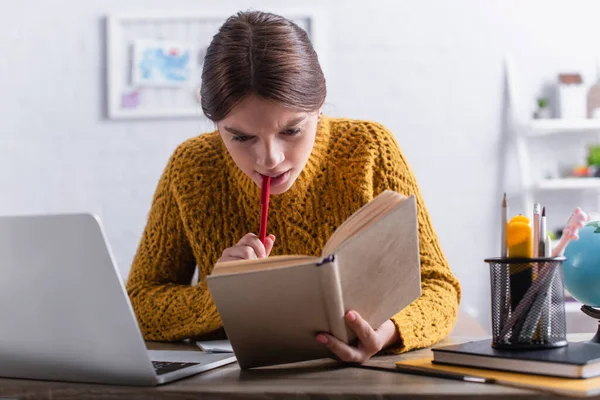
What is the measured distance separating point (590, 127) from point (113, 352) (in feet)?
9.27

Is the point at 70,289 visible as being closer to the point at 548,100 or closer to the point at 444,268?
the point at 444,268

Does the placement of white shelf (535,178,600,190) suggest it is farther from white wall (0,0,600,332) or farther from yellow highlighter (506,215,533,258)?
yellow highlighter (506,215,533,258)

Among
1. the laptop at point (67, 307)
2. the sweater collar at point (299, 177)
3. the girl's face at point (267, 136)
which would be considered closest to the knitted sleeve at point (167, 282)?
the sweater collar at point (299, 177)

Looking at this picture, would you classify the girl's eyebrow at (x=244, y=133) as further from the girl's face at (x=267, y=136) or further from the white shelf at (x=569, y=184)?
the white shelf at (x=569, y=184)

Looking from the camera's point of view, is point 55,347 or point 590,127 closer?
point 55,347

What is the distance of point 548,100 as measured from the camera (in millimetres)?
3367

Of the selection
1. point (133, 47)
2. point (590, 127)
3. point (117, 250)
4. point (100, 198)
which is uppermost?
point (133, 47)

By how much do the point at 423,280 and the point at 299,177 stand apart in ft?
0.96

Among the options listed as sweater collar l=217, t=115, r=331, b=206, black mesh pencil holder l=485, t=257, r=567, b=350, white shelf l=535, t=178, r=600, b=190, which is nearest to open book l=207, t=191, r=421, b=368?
black mesh pencil holder l=485, t=257, r=567, b=350

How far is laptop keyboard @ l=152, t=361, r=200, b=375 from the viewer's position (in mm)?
847

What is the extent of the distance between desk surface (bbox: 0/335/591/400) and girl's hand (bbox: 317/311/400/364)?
17 millimetres

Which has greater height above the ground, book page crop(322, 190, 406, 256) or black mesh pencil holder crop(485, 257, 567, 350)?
book page crop(322, 190, 406, 256)

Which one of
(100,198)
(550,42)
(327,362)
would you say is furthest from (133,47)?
(327,362)

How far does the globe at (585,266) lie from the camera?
933 mm
